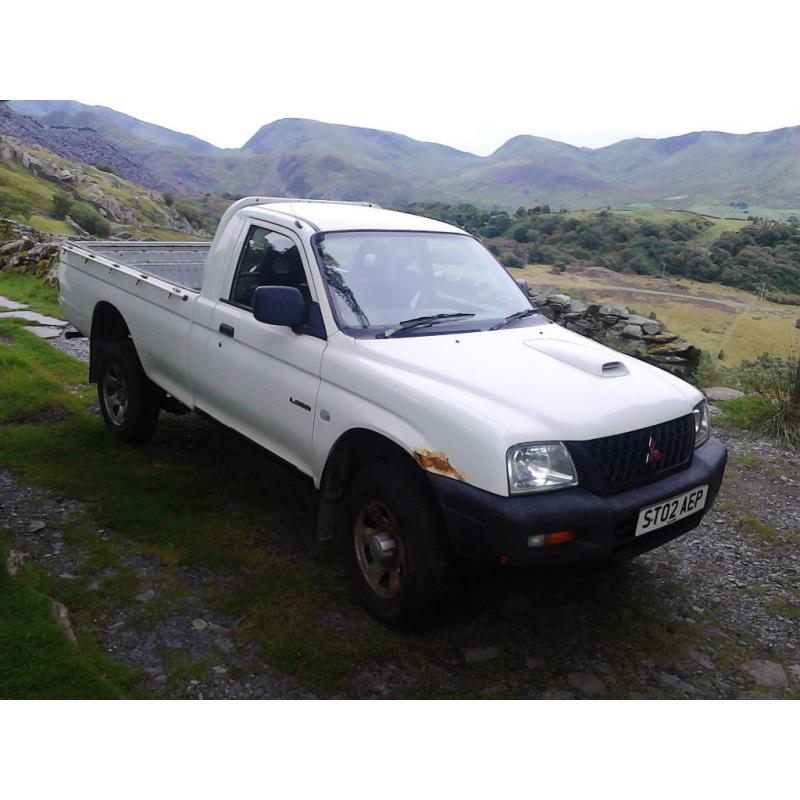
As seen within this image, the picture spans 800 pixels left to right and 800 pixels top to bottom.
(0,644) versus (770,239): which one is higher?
(770,239)

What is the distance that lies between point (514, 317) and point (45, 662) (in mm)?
2931

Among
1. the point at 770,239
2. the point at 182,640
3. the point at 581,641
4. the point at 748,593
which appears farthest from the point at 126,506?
the point at 770,239

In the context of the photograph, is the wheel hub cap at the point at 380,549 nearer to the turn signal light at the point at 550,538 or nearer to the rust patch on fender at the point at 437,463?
the rust patch on fender at the point at 437,463

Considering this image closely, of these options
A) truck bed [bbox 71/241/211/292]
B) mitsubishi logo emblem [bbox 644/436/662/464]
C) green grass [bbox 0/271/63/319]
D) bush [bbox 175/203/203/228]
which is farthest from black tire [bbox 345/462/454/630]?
bush [bbox 175/203/203/228]

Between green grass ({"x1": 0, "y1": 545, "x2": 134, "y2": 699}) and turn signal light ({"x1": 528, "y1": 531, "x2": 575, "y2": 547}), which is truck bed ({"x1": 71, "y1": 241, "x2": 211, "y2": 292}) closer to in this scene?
green grass ({"x1": 0, "y1": 545, "x2": 134, "y2": 699})

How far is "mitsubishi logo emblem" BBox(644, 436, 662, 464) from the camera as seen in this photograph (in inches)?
120

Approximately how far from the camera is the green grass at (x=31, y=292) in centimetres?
1112

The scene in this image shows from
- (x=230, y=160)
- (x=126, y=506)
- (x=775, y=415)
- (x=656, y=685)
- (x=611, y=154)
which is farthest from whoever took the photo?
(x=611, y=154)

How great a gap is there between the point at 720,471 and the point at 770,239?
2090 centimetres

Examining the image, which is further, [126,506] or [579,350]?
[126,506]

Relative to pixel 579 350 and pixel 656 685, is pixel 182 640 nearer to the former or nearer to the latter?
pixel 656 685

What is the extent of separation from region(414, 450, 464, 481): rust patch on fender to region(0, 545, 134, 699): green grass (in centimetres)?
152

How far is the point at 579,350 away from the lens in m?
3.51

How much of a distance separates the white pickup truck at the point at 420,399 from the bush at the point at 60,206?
3615cm
